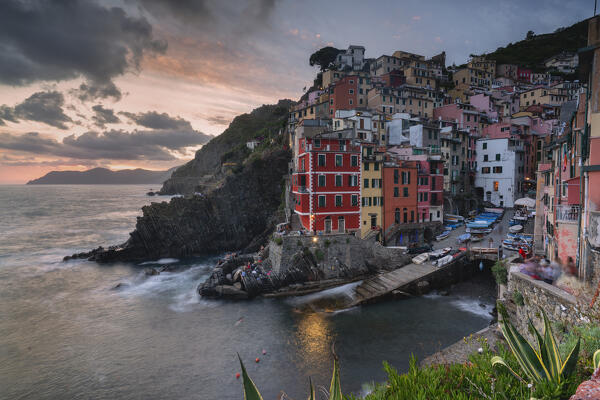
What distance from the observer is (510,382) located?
529 cm

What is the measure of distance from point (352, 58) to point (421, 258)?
76.1 meters

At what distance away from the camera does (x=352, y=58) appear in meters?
89.5

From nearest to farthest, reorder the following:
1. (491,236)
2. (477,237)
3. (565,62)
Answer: (477,237), (491,236), (565,62)

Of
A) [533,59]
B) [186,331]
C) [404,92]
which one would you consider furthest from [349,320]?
[533,59]

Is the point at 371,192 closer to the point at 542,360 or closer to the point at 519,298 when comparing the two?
the point at 519,298

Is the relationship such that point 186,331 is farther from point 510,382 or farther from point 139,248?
point 139,248

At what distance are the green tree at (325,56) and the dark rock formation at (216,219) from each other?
48675mm

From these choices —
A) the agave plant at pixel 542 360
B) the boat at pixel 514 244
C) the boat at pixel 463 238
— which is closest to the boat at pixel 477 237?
the boat at pixel 463 238

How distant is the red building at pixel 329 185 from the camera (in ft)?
115

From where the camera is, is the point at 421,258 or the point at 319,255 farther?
the point at 421,258

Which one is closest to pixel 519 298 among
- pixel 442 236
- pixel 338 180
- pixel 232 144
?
pixel 338 180

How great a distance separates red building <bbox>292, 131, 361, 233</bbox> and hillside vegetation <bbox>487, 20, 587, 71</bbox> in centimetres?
10656

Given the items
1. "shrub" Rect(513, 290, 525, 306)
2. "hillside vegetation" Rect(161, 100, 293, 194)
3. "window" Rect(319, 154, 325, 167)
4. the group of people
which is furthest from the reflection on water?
"hillside vegetation" Rect(161, 100, 293, 194)

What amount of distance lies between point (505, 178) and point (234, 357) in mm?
52462
